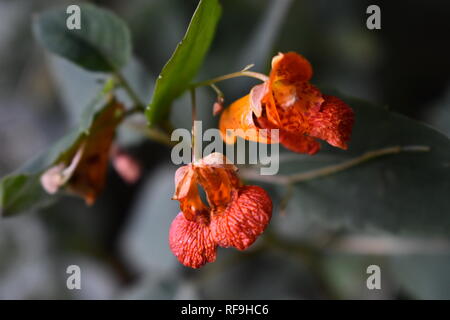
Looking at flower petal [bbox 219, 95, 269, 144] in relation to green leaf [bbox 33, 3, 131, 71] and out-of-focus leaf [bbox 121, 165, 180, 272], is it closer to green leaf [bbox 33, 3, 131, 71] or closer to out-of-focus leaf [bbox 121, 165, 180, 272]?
green leaf [bbox 33, 3, 131, 71]

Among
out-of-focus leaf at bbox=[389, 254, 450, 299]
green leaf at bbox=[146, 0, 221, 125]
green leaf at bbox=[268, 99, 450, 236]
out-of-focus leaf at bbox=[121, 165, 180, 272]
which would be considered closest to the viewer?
green leaf at bbox=[146, 0, 221, 125]

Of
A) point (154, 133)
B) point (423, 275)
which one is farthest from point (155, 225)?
point (423, 275)

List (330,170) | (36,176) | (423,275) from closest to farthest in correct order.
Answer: (36,176)
(330,170)
(423,275)

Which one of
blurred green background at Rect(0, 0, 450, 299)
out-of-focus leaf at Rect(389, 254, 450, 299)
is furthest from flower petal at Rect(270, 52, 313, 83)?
out-of-focus leaf at Rect(389, 254, 450, 299)

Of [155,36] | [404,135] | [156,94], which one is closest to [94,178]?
[156,94]

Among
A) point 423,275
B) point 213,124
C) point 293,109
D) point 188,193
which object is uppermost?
point 213,124

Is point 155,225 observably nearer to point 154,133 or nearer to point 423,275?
point 154,133

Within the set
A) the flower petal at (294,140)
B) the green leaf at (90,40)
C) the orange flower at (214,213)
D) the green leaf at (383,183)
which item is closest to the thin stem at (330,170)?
the green leaf at (383,183)

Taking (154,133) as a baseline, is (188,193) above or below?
below
